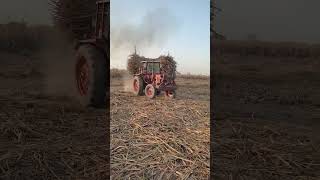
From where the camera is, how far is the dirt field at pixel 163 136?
4.08 meters

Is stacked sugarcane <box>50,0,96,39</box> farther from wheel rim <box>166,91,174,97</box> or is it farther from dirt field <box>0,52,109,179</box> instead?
wheel rim <box>166,91,174,97</box>

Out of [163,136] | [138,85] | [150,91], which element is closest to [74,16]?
[163,136]

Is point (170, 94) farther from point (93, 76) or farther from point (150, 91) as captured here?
point (93, 76)

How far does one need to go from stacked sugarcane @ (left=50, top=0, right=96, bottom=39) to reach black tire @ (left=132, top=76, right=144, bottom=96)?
1706 millimetres

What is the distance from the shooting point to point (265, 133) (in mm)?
2963

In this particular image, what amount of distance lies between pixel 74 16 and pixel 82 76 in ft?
1.42

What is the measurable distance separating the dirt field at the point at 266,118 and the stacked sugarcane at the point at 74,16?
3.23 feet

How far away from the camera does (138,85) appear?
484 cm

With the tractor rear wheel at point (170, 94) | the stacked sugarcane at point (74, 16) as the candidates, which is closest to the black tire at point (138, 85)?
the tractor rear wheel at point (170, 94)

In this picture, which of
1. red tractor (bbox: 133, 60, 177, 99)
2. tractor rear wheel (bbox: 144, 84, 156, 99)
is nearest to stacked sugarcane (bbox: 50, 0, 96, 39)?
red tractor (bbox: 133, 60, 177, 99)

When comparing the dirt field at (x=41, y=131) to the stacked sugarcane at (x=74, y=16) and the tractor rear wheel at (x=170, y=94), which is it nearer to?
the stacked sugarcane at (x=74, y=16)

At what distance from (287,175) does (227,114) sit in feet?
1.91

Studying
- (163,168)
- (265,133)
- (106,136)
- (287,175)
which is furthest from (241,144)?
(163,168)

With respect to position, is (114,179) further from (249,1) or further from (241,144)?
(249,1)
